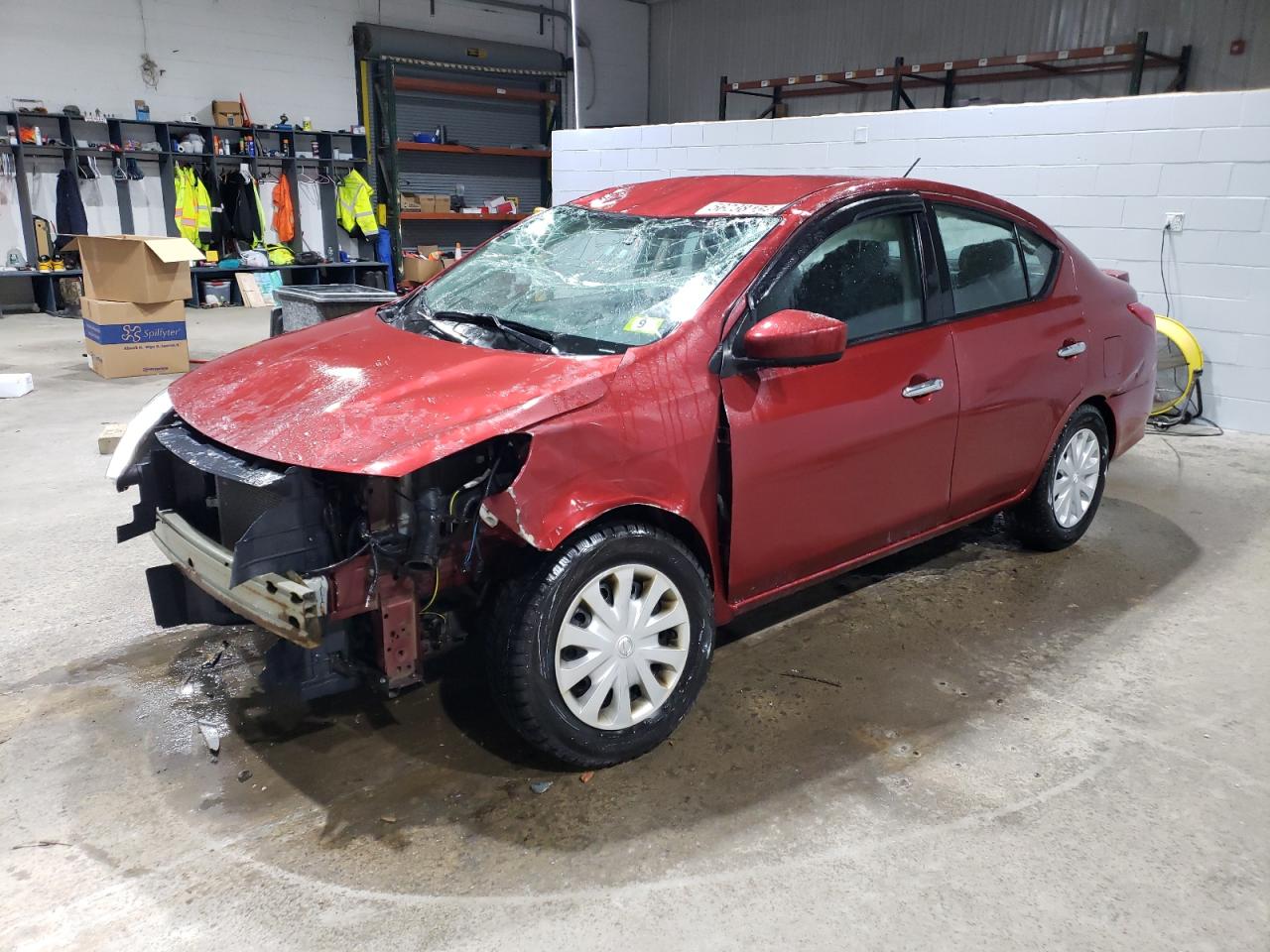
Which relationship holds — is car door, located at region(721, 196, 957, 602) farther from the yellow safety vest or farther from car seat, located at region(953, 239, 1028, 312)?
the yellow safety vest

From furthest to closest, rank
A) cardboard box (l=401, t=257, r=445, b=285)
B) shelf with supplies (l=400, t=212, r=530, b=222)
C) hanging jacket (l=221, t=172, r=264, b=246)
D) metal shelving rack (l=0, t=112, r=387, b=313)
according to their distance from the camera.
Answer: shelf with supplies (l=400, t=212, r=530, b=222) < cardboard box (l=401, t=257, r=445, b=285) < hanging jacket (l=221, t=172, r=264, b=246) < metal shelving rack (l=0, t=112, r=387, b=313)

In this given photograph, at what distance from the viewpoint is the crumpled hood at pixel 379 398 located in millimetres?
2107

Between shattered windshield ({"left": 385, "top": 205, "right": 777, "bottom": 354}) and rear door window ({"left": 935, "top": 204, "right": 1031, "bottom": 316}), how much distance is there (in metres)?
0.79

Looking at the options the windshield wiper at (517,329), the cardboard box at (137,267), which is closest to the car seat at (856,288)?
the windshield wiper at (517,329)

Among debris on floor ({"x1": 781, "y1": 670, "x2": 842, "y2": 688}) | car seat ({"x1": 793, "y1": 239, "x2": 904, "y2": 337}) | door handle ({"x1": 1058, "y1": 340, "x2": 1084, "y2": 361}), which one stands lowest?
debris on floor ({"x1": 781, "y1": 670, "x2": 842, "y2": 688})

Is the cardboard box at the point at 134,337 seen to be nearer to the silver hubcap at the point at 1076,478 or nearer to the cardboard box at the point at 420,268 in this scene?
the cardboard box at the point at 420,268

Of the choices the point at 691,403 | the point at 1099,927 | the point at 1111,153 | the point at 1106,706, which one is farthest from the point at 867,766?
the point at 1111,153

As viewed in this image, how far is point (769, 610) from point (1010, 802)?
120 centimetres

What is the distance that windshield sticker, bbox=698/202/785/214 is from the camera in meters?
2.85

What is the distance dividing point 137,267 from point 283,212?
6.35m

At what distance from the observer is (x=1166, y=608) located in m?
3.48

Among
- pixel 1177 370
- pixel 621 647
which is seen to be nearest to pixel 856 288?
pixel 621 647

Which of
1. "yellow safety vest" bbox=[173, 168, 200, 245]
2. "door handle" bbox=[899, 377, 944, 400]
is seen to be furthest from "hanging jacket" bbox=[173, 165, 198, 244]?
"door handle" bbox=[899, 377, 944, 400]

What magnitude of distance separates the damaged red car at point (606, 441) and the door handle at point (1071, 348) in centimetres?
15
